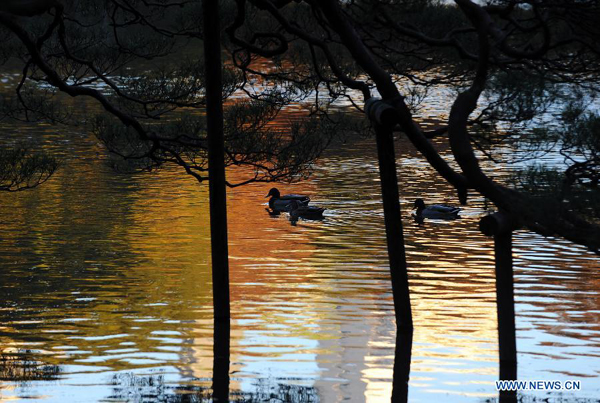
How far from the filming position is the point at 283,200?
21.4 meters

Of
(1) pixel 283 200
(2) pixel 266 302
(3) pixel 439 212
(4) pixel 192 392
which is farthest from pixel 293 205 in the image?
(4) pixel 192 392

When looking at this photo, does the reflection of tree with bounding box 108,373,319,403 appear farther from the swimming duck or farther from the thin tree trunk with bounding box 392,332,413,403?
the swimming duck

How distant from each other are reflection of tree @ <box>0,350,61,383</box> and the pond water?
0.03 metres

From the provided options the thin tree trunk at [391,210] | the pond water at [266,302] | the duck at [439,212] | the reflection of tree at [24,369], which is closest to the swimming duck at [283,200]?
the pond water at [266,302]

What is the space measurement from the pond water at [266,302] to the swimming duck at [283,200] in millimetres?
537

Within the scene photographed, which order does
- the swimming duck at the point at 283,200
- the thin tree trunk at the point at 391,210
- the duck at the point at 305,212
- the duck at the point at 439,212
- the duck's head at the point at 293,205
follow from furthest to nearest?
1. the swimming duck at the point at 283,200
2. the duck's head at the point at 293,205
3. the duck at the point at 305,212
4. the duck at the point at 439,212
5. the thin tree trunk at the point at 391,210

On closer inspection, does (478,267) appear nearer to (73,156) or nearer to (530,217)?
(530,217)

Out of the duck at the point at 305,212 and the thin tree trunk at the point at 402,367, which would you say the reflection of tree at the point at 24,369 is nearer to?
the thin tree trunk at the point at 402,367

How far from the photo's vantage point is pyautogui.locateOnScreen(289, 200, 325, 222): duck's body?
67.3 ft

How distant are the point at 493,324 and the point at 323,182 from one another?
13.9 m

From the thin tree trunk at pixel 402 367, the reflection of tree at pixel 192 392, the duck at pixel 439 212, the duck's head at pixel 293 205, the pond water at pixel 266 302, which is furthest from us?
the duck's head at pixel 293 205

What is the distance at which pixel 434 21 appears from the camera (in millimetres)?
13227

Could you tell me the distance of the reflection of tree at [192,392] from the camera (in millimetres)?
8688

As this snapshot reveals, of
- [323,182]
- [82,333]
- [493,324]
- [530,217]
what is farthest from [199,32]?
[323,182]
